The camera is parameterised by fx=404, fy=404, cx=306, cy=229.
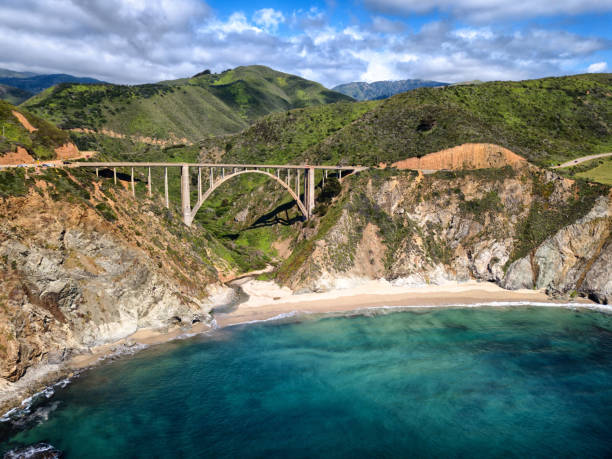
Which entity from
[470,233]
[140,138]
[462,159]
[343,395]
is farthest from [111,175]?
[140,138]

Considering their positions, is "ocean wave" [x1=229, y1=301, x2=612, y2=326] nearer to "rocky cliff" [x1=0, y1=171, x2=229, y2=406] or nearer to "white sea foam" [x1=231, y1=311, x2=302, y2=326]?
"white sea foam" [x1=231, y1=311, x2=302, y2=326]

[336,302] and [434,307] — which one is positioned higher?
[336,302]

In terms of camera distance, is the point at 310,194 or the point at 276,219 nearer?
the point at 310,194

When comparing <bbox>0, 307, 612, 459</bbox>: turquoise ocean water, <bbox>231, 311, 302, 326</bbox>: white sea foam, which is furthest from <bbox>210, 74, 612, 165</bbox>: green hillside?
Result: <bbox>0, 307, 612, 459</bbox>: turquoise ocean water

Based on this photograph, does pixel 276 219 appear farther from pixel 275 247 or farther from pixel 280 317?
pixel 280 317

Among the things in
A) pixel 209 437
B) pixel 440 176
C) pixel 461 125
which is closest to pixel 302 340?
pixel 209 437

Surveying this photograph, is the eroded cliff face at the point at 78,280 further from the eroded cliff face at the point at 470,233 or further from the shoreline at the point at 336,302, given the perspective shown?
the eroded cliff face at the point at 470,233

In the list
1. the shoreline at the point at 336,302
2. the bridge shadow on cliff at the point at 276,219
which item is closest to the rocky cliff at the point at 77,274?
the shoreline at the point at 336,302
